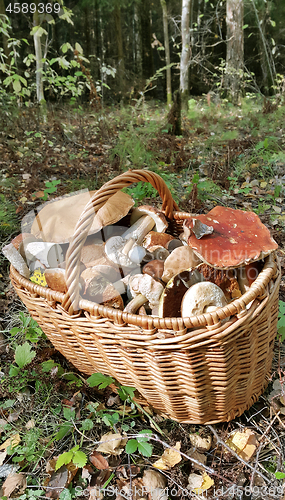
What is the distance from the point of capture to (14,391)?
1.77 metres

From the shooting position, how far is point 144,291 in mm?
1414

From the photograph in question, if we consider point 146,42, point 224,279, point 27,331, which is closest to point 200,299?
point 224,279

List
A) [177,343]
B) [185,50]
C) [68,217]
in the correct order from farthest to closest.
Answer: [185,50]
[68,217]
[177,343]

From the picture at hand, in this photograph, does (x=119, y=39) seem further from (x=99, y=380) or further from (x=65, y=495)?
(x=65, y=495)

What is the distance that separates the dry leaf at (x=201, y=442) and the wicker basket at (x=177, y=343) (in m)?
0.08

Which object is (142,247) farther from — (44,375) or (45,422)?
(45,422)

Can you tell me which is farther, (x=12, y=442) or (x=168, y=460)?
(x=12, y=442)

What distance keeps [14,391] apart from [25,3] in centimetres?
1026

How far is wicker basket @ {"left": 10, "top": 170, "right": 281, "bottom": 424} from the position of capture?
1.15 metres

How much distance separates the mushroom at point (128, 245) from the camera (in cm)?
164

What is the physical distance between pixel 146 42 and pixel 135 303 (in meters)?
12.9

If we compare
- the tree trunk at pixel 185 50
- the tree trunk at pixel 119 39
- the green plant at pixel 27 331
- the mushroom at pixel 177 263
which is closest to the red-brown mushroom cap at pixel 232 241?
the mushroom at pixel 177 263

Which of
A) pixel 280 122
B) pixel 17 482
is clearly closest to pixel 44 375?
pixel 17 482

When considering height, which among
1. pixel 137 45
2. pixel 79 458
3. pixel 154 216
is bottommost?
pixel 79 458
